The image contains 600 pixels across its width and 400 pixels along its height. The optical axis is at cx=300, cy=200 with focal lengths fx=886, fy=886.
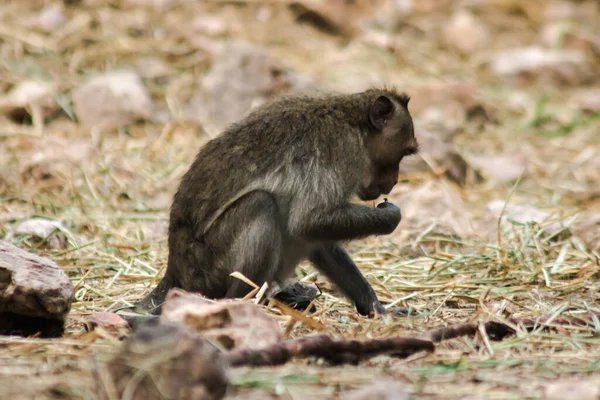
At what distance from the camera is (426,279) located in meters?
5.91

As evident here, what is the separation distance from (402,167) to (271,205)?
12.9 feet

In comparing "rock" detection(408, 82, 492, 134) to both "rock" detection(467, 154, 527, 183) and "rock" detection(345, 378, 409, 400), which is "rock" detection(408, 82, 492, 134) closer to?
"rock" detection(467, 154, 527, 183)

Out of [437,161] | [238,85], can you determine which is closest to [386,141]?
[437,161]

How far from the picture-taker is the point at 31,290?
164 inches

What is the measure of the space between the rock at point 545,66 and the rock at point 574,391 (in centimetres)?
1063

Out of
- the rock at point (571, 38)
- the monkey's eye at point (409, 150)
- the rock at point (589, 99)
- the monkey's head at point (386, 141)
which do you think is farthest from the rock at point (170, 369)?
the rock at point (571, 38)

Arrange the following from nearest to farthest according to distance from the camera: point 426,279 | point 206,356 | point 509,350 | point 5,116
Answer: point 206,356 → point 509,350 → point 426,279 → point 5,116

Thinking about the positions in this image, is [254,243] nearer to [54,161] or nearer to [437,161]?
[54,161]

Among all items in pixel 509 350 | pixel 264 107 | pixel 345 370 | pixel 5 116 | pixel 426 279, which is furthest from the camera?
pixel 5 116

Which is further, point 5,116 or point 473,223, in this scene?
point 5,116

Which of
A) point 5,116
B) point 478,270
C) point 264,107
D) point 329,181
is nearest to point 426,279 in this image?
point 478,270

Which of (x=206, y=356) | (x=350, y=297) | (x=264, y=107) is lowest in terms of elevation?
(x=350, y=297)

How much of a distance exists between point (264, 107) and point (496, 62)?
8836 mm

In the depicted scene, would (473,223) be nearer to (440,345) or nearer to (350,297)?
(350,297)
